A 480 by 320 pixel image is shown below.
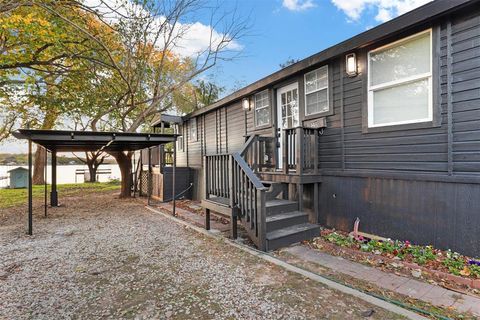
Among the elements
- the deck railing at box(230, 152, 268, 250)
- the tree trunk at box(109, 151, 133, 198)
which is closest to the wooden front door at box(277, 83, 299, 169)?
the deck railing at box(230, 152, 268, 250)

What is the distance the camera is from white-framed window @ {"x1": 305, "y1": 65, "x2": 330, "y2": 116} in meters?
5.07

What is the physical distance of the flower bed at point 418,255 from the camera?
288 cm

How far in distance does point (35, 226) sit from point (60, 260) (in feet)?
9.59

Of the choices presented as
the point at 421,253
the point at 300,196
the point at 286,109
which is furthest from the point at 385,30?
the point at 421,253

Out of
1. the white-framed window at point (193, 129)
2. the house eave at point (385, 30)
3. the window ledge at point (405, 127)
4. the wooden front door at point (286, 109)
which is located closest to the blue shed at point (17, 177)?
the white-framed window at point (193, 129)

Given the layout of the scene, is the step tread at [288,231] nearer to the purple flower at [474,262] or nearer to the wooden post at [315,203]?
the wooden post at [315,203]

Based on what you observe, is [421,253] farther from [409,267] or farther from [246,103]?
[246,103]

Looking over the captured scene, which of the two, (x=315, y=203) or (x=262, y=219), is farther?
(x=315, y=203)

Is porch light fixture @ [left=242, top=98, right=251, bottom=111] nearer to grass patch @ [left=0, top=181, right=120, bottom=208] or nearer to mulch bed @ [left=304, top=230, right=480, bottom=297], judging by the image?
mulch bed @ [left=304, top=230, right=480, bottom=297]

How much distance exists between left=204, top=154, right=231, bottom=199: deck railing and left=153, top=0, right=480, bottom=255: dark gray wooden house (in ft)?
0.11

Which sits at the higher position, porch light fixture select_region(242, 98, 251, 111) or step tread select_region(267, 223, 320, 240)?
porch light fixture select_region(242, 98, 251, 111)

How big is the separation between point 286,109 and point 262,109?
2.91 feet

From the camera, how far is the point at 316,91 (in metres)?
5.25

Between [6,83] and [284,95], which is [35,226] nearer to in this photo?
[6,83]
